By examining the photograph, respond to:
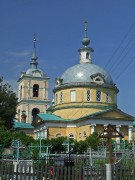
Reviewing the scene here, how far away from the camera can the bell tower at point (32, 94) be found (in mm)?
73750

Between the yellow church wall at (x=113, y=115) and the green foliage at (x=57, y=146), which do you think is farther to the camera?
the yellow church wall at (x=113, y=115)

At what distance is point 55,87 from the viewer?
2391 inches

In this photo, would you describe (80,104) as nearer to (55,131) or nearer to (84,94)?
(84,94)

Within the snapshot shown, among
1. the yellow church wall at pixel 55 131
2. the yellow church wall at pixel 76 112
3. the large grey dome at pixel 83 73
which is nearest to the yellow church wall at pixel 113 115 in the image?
the yellow church wall at pixel 76 112

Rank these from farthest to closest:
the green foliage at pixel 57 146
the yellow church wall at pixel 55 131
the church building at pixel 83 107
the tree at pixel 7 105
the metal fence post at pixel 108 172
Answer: the yellow church wall at pixel 55 131 < the church building at pixel 83 107 < the tree at pixel 7 105 < the green foliage at pixel 57 146 < the metal fence post at pixel 108 172

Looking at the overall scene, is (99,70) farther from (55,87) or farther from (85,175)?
(85,175)

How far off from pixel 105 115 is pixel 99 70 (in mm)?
9952

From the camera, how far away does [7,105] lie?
46719 mm

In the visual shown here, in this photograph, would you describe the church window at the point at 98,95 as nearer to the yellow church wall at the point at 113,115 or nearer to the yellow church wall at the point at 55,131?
the yellow church wall at the point at 113,115

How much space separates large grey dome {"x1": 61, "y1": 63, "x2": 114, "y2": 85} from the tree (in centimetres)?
1355

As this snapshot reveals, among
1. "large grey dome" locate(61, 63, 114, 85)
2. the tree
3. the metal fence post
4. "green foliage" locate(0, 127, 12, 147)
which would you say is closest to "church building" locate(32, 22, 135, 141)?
"large grey dome" locate(61, 63, 114, 85)

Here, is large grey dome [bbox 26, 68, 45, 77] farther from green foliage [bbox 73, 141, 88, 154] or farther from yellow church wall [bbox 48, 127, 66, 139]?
green foliage [bbox 73, 141, 88, 154]

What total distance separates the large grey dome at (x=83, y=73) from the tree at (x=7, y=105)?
533 inches

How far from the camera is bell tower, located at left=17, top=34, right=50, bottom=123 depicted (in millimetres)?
73750
